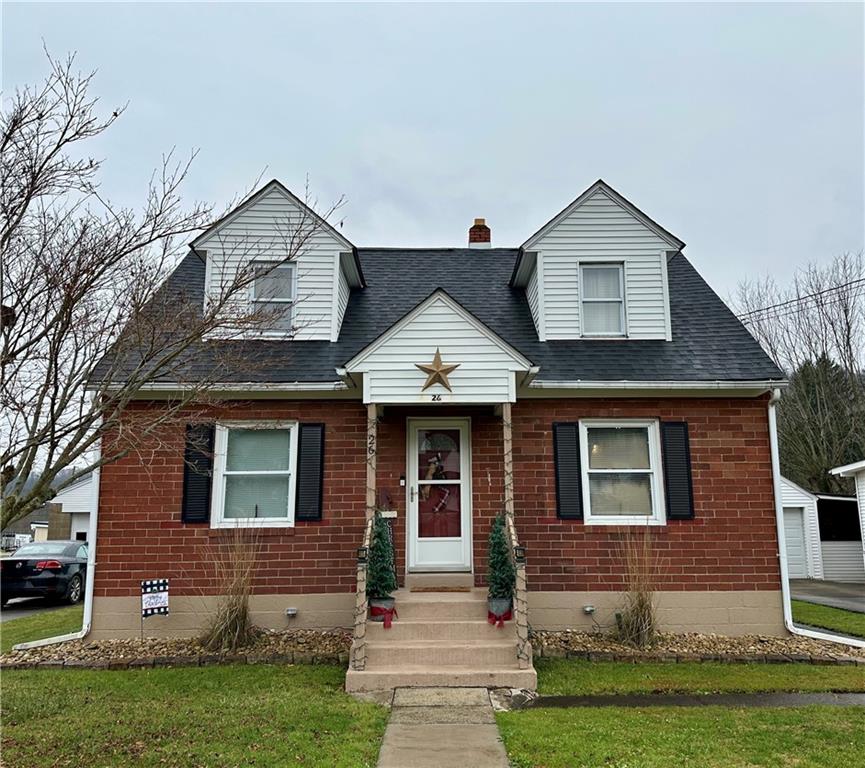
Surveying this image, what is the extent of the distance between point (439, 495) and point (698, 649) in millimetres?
3793

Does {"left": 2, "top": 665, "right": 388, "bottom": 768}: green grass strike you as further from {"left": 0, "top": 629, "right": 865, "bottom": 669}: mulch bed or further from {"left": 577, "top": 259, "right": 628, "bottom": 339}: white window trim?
{"left": 577, "top": 259, "right": 628, "bottom": 339}: white window trim

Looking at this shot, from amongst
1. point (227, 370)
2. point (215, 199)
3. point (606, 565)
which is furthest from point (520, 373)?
point (215, 199)

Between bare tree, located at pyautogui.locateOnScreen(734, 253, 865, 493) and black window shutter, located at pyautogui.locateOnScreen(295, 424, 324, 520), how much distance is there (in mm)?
22586

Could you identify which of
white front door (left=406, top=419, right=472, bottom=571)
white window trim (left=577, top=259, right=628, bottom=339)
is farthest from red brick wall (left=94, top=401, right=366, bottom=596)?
white window trim (left=577, top=259, right=628, bottom=339)

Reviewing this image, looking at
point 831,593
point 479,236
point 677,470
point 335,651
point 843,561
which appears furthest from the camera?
point 843,561

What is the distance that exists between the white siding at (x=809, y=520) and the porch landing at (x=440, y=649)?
15470 millimetres

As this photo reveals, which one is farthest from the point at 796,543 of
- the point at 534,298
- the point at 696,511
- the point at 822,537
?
the point at 534,298

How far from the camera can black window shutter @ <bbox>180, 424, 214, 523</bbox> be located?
27.5 ft

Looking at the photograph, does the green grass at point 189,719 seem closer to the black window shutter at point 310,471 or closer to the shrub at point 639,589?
the black window shutter at point 310,471

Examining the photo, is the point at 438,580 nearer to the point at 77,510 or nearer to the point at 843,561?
the point at 843,561

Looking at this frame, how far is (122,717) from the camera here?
5.35m

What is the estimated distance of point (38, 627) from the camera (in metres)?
10.0

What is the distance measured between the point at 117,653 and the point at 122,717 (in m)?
2.51

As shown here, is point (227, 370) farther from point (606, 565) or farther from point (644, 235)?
point (644, 235)
